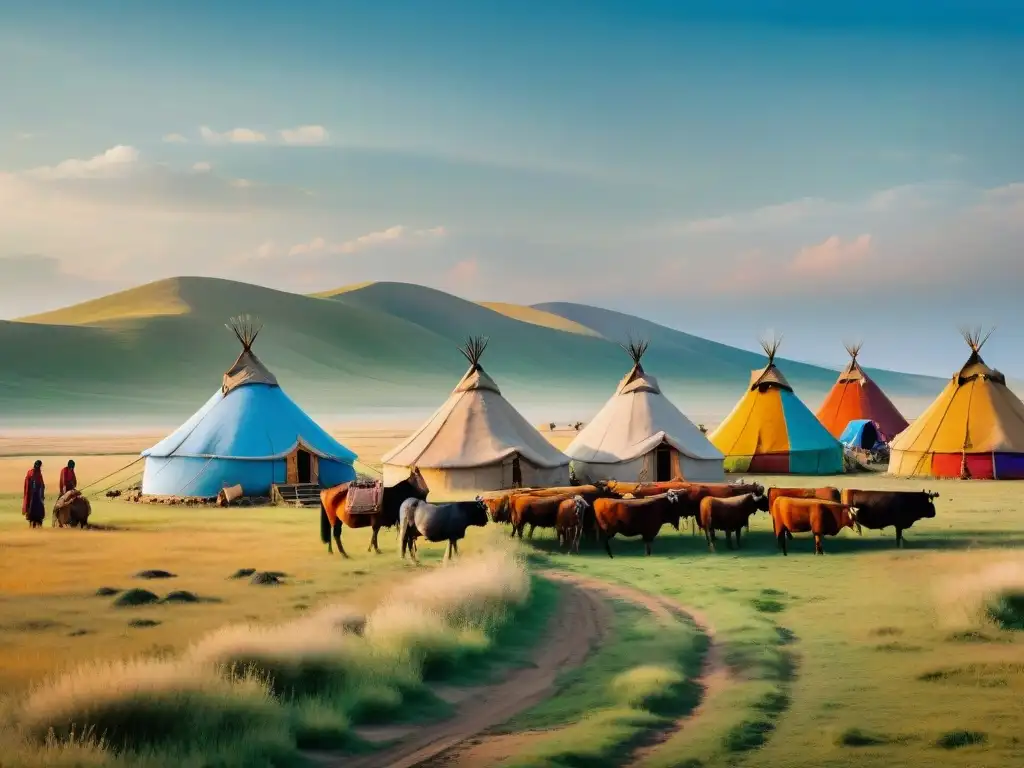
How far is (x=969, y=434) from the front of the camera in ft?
117

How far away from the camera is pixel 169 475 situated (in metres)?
30.6

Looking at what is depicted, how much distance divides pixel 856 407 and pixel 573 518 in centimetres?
3302

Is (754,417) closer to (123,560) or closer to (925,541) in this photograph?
(925,541)

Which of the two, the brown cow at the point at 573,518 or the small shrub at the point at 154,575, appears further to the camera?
the brown cow at the point at 573,518

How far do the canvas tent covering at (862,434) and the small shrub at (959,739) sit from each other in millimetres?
37558

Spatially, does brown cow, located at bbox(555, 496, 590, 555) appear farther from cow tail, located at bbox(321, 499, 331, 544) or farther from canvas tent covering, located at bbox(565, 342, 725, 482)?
canvas tent covering, located at bbox(565, 342, 725, 482)

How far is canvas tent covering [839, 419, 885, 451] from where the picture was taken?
1780 inches

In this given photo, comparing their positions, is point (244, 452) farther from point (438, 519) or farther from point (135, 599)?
point (135, 599)

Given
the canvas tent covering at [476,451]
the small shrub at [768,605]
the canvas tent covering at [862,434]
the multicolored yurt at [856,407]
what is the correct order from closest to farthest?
the small shrub at [768,605] < the canvas tent covering at [476,451] < the canvas tent covering at [862,434] < the multicolored yurt at [856,407]

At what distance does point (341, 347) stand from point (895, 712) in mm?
155757

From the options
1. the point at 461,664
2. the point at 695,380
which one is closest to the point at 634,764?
the point at 461,664

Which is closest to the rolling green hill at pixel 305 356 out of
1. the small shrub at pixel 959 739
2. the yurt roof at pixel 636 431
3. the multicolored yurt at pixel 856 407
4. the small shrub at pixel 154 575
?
the multicolored yurt at pixel 856 407

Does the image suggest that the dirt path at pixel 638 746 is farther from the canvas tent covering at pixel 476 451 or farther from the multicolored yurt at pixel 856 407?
the multicolored yurt at pixel 856 407

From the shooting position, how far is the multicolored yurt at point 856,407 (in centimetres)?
4978
